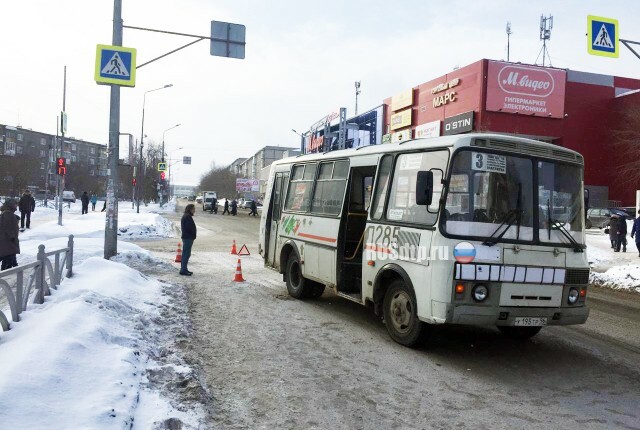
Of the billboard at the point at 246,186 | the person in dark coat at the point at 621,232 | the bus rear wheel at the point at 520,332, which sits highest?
the billboard at the point at 246,186

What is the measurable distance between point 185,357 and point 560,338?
206 inches

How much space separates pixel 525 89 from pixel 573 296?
86.7 ft

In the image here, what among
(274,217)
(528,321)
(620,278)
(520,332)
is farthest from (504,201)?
(620,278)

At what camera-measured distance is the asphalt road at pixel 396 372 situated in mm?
4406

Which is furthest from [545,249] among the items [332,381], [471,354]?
[332,381]

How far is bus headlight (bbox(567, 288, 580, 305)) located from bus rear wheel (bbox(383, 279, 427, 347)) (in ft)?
5.79

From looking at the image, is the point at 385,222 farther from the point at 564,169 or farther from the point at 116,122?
the point at 116,122

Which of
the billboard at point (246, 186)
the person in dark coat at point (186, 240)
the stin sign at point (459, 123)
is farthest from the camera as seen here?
the billboard at point (246, 186)

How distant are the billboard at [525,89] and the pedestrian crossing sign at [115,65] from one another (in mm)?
21162

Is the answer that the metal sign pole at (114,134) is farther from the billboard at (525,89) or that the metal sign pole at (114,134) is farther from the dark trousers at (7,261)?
the billboard at (525,89)

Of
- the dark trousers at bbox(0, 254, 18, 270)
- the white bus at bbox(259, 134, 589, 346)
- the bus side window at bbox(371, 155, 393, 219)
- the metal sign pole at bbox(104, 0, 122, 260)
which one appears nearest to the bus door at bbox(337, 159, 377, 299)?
the bus side window at bbox(371, 155, 393, 219)

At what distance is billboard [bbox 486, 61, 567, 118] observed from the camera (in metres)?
28.6

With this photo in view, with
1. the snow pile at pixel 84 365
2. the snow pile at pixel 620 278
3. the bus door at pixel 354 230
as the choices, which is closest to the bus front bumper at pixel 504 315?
the bus door at pixel 354 230

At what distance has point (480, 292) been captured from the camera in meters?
5.65
